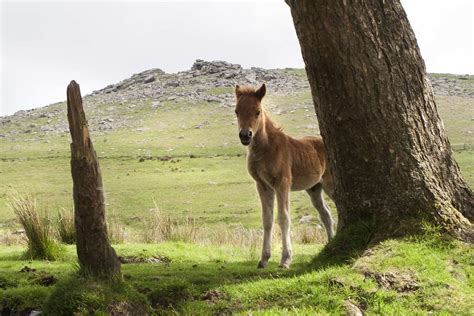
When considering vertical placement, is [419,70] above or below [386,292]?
above

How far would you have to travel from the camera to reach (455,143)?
45125 mm

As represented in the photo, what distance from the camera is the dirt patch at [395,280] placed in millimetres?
6352

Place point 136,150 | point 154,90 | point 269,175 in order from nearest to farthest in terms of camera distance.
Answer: point 269,175
point 136,150
point 154,90

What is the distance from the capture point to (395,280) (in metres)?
6.45

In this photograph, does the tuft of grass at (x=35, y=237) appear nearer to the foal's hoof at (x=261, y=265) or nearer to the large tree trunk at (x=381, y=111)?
the foal's hoof at (x=261, y=265)

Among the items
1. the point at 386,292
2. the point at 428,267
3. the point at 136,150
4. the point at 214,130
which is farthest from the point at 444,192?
the point at 214,130

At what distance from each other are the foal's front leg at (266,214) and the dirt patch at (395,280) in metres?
2.95

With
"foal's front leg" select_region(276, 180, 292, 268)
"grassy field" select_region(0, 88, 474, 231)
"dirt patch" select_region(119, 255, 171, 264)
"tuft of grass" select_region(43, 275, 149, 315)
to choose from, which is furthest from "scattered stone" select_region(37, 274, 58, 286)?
"grassy field" select_region(0, 88, 474, 231)

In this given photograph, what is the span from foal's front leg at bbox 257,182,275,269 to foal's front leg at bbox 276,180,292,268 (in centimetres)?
22

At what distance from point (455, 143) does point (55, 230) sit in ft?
127

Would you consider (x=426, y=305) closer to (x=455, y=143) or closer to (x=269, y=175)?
(x=269, y=175)

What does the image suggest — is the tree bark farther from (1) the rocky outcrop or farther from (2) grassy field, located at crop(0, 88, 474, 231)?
(1) the rocky outcrop

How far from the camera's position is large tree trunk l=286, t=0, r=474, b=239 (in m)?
7.14

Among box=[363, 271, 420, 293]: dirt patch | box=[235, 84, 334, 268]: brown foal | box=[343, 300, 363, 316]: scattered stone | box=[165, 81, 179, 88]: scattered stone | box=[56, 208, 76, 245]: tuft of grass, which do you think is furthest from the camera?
box=[165, 81, 179, 88]: scattered stone
